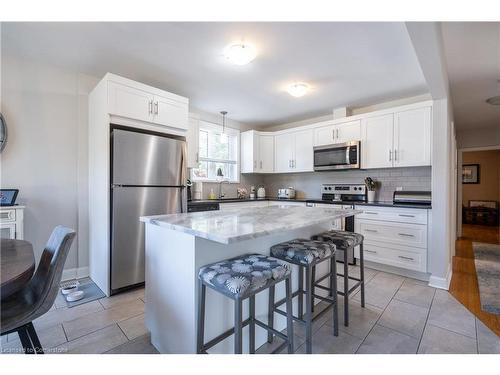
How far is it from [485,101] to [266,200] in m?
3.66

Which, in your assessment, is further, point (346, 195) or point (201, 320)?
point (346, 195)

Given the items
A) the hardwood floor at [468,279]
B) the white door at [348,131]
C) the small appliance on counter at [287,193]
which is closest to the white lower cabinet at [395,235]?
the hardwood floor at [468,279]

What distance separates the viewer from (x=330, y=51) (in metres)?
2.35

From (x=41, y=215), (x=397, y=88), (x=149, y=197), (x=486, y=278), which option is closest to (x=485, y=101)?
(x=397, y=88)

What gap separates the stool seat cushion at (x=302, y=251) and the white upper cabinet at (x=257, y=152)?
2.97 m

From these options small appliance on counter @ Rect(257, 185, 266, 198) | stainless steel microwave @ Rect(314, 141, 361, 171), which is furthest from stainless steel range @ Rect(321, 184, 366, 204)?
small appliance on counter @ Rect(257, 185, 266, 198)

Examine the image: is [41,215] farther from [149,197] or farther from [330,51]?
[330,51]

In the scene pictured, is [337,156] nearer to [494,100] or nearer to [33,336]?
[494,100]

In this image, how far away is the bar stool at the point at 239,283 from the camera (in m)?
1.18

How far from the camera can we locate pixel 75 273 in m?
2.86

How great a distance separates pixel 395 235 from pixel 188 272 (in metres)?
2.80

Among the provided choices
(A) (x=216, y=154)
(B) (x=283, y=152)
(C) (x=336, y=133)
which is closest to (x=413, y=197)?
(C) (x=336, y=133)

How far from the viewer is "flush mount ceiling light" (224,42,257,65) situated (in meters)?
2.17

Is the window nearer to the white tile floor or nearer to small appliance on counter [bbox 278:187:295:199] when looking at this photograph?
small appliance on counter [bbox 278:187:295:199]
